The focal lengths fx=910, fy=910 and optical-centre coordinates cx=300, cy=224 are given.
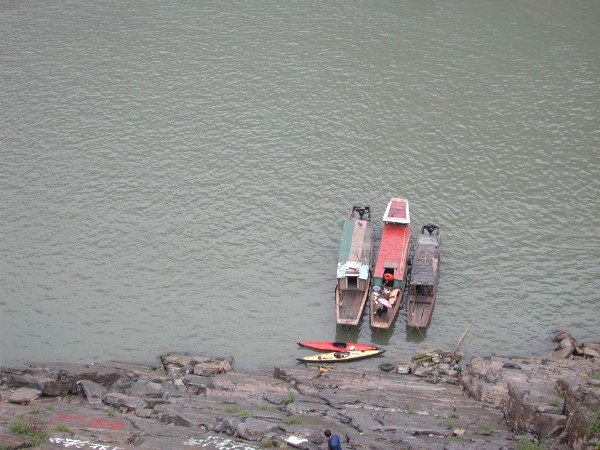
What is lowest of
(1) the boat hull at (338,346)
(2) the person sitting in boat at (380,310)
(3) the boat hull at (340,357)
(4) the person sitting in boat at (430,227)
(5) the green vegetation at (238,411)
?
(5) the green vegetation at (238,411)

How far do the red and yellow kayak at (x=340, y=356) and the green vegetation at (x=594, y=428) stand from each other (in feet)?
51.6

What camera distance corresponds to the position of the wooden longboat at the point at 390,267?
44.6 meters

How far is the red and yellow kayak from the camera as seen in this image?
141ft

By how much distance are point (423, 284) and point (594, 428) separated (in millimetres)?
17240

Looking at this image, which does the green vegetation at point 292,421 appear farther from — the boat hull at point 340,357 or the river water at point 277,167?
the river water at point 277,167

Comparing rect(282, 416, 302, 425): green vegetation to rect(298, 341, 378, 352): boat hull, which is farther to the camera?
rect(298, 341, 378, 352): boat hull

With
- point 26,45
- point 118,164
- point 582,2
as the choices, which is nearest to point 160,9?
point 26,45

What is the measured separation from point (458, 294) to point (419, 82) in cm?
2221

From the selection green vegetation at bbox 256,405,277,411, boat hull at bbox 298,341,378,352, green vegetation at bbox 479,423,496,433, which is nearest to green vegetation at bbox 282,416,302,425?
green vegetation at bbox 256,405,277,411

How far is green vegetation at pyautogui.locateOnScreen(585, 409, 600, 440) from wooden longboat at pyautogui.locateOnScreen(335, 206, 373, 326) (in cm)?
1699

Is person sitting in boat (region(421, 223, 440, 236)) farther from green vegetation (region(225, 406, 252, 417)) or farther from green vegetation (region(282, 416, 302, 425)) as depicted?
green vegetation (region(282, 416, 302, 425))

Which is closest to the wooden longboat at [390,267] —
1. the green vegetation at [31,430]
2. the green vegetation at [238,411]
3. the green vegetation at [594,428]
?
the green vegetation at [238,411]

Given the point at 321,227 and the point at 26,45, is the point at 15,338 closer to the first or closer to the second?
the point at 321,227

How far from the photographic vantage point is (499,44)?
68250mm
